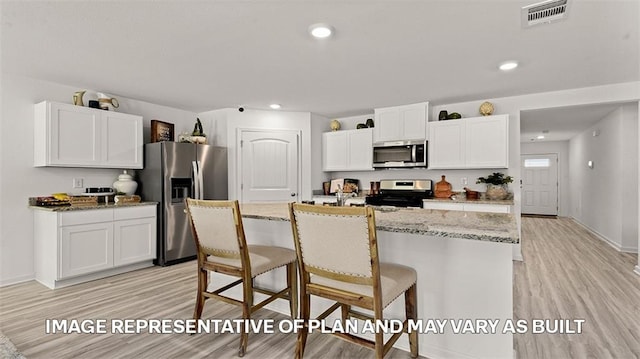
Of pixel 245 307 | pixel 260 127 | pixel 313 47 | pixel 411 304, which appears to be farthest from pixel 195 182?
pixel 411 304

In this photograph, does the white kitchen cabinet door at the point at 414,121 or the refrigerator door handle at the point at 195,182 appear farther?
the white kitchen cabinet door at the point at 414,121

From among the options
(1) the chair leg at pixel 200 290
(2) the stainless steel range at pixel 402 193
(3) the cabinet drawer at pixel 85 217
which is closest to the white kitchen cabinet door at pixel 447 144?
(2) the stainless steel range at pixel 402 193

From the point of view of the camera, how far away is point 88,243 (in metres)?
3.35

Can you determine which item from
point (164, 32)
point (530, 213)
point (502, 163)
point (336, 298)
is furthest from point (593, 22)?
point (530, 213)

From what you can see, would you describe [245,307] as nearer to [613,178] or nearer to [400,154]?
[400,154]

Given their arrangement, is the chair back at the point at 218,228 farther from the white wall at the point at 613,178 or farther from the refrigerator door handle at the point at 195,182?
the white wall at the point at 613,178

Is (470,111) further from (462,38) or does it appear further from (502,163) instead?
(462,38)

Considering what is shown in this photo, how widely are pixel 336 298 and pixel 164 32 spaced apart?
2.20 m

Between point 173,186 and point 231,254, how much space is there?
8.12 feet

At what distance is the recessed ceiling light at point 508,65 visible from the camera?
9.55 ft

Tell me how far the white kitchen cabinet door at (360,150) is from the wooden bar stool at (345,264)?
3312mm

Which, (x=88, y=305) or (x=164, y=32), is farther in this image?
(x=88, y=305)

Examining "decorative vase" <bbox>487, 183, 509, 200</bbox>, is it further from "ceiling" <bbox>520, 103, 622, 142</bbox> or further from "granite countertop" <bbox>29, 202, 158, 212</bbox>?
"granite countertop" <bbox>29, 202, 158, 212</bbox>

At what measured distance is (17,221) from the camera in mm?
3348
